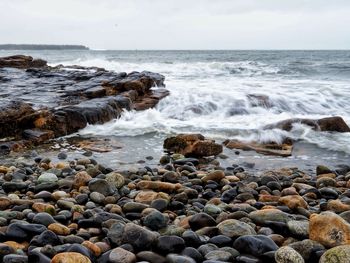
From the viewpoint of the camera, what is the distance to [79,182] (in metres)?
4.88

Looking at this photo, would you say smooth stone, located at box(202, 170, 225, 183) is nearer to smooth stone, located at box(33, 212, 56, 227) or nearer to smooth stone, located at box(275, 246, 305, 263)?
smooth stone, located at box(33, 212, 56, 227)

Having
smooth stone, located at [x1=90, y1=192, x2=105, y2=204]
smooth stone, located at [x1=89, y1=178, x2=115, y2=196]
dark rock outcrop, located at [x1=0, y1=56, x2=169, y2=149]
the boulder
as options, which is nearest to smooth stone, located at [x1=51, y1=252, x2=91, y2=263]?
smooth stone, located at [x1=90, y1=192, x2=105, y2=204]

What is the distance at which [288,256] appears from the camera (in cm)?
286

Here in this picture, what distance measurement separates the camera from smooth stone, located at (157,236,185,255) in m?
3.11

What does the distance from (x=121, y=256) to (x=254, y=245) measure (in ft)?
3.25

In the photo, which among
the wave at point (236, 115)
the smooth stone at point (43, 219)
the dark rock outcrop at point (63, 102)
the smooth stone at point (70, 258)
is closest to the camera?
the smooth stone at point (70, 258)

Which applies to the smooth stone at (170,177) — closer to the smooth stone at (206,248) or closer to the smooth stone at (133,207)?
the smooth stone at (133,207)

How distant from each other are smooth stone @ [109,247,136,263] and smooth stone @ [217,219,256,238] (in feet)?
2.70

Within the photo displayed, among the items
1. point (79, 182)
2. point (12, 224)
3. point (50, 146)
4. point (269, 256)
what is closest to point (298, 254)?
point (269, 256)

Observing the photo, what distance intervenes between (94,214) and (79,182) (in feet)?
3.79

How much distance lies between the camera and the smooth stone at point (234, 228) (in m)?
3.34

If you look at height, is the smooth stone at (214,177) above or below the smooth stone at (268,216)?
below

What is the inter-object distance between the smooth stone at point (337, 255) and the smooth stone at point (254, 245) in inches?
14.9

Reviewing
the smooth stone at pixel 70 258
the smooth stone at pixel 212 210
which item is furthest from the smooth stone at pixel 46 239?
the smooth stone at pixel 212 210
